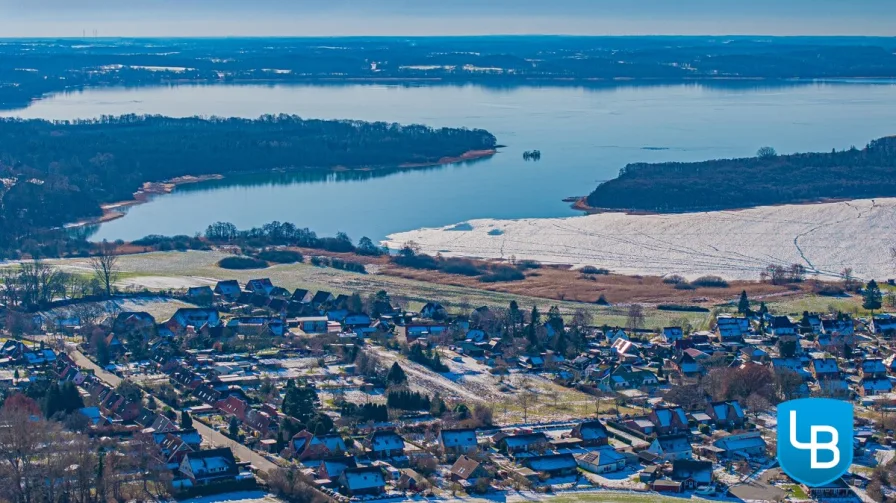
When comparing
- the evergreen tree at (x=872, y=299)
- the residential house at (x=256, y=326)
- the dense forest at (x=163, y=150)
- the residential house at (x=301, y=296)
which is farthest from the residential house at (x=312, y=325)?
the dense forest at (x=163, y=150)

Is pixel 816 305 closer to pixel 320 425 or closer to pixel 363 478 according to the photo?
pixel 320 425

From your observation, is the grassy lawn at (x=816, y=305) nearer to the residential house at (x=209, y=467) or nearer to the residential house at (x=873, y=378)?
the residential house at (x=873, y=378)

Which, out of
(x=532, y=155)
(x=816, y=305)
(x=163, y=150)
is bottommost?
(x=163, y=150)

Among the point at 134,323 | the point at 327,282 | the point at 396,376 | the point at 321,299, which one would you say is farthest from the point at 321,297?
the point at 396,376

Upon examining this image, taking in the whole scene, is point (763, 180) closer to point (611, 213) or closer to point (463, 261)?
point (611, 213)

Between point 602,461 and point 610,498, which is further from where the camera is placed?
point 602,461

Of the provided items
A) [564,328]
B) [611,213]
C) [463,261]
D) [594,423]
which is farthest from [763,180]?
[594,423]
